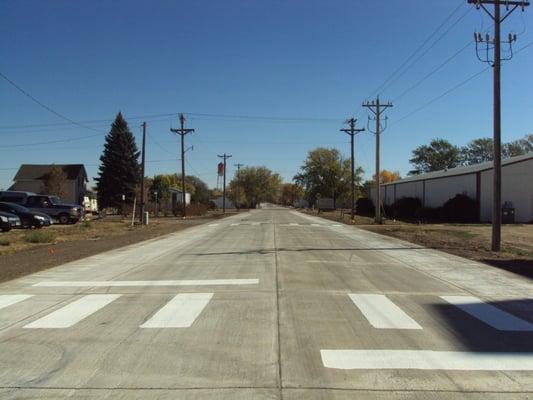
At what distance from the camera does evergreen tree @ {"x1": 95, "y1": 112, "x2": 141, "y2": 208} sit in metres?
79.1

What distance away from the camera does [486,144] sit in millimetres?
130750

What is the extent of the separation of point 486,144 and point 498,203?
390 feet

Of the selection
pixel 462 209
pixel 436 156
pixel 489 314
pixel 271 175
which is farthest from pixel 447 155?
pixel 489 314

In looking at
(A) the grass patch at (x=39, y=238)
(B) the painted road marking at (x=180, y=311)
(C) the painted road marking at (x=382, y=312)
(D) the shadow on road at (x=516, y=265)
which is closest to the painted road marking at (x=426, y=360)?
(C) the painted road marking at (x=382, y=312)

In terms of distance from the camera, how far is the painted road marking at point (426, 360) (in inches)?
231

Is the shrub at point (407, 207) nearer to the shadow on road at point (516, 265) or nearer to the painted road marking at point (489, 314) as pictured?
the shadow on road at point (516, 265)

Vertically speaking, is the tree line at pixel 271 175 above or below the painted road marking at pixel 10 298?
above

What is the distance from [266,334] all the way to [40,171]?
80762 millimetres

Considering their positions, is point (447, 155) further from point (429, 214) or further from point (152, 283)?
point (152, 283)

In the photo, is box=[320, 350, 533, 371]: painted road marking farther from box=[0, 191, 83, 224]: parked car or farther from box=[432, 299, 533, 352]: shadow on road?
box=[0, 191, 83, 224]: parked car

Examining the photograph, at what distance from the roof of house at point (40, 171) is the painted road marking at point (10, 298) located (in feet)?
241

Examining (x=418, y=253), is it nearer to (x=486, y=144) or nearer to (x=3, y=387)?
(x=3, y=387)

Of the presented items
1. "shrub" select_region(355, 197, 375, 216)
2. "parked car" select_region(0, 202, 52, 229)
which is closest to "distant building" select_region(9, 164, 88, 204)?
"shrub" select_region(355, 197, 375, 216)

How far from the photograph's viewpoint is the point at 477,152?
134 m
